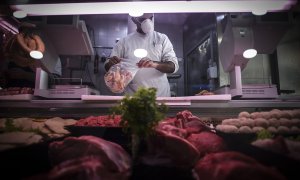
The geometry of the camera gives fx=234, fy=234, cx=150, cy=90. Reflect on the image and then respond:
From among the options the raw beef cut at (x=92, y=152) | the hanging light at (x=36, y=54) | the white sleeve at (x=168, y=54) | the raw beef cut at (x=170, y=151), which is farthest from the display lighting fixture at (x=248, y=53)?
the hanging light at (x=36, y=54)

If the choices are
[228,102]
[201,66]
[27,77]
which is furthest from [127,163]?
[201,66]

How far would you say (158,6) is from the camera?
2096 mm

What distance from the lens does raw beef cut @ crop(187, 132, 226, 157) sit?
176 centimetres

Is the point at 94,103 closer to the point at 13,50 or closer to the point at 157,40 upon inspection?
the point at 13,50

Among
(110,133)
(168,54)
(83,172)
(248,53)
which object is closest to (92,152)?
(83,172)

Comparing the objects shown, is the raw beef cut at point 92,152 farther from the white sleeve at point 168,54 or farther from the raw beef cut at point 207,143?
the white sleeve at point 168,54

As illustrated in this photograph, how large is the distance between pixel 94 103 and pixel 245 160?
70.1 inches

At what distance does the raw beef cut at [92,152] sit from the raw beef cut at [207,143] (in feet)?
1.80

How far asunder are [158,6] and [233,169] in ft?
4.87

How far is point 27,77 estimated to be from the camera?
403cm

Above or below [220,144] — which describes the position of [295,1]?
above

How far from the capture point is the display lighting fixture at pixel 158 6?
6.66 ft

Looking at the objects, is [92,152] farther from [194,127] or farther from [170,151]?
[194,127]

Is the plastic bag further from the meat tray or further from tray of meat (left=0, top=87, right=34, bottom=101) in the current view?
the meat tray
